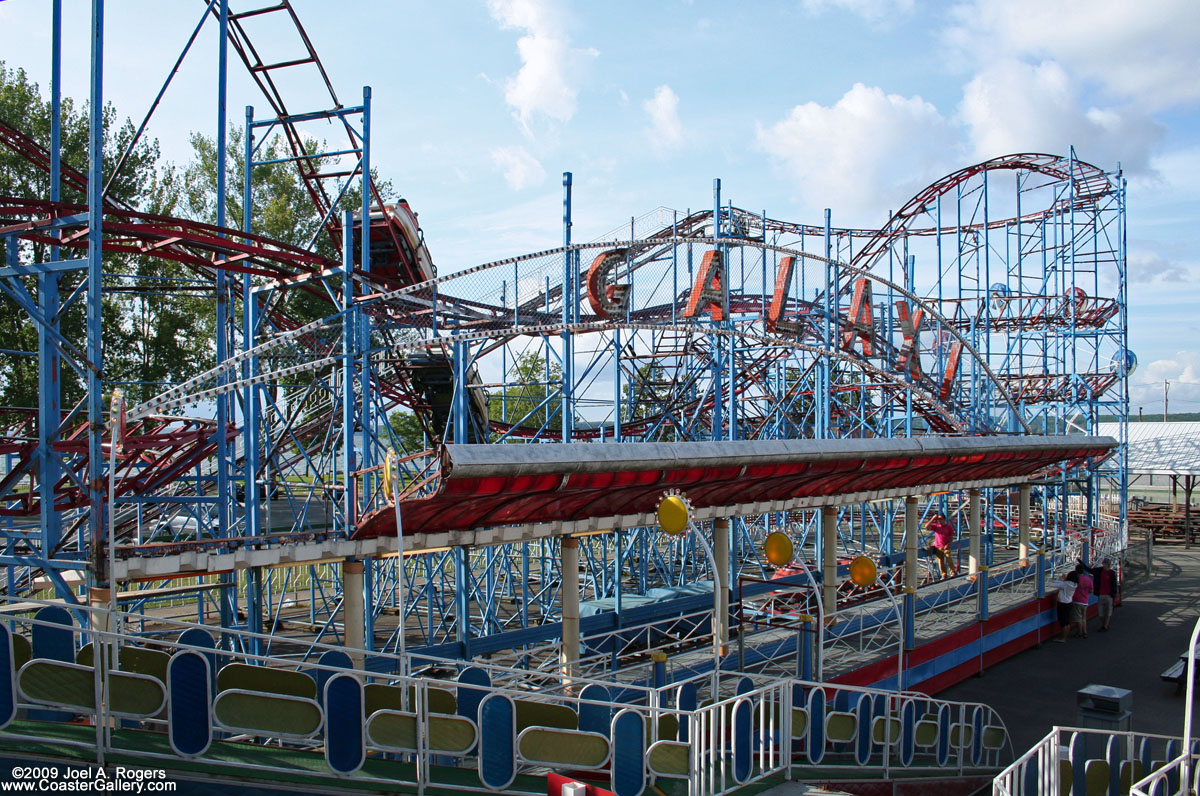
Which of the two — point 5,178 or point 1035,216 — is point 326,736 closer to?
point 5,178

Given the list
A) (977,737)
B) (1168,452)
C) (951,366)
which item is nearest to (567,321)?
(977,737)

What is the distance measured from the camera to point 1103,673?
15.3 m

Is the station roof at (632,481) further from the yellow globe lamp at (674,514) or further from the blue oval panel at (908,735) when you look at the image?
the blue oval panel at (908,735)

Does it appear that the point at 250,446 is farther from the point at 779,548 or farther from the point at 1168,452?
the point at 1168,452

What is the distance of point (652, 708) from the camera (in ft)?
22.0

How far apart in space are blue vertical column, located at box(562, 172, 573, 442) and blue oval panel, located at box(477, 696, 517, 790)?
682 centimetres

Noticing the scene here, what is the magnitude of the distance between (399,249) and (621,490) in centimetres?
818

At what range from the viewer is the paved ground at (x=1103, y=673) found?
42.9ft

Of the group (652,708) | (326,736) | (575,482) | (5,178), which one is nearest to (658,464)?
(575,482)

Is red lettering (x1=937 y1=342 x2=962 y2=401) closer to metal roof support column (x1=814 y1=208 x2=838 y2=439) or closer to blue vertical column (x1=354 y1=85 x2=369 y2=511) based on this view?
metal roof support column (x1=814 y1=208 x2=838 y2=439)

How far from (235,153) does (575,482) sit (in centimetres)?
3018

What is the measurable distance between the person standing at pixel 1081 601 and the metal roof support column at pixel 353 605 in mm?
14559

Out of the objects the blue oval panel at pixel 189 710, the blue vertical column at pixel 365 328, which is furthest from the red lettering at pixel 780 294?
the blue oval panel at pixel 189 710

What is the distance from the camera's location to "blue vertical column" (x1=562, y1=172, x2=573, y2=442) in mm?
13422
